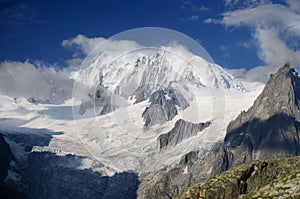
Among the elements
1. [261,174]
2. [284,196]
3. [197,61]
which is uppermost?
[197,61]

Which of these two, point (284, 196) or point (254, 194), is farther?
point (254, 194)

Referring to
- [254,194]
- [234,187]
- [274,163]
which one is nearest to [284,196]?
[254,194]

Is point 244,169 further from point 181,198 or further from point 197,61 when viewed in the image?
point 197,61

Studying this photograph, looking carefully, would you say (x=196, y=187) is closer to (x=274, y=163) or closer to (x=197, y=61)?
(x=274, y=163)

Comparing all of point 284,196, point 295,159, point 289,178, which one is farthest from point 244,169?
point 284,196

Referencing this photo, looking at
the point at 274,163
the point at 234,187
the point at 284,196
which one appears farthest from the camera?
the point at 274,163

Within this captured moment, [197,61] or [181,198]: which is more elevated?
[197,61]

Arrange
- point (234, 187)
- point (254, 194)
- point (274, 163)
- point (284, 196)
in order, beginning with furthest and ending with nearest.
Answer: point (274, 163) < point (234, 187) < point (254, 194) < point (284, 196)

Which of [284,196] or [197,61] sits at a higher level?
[197,61]

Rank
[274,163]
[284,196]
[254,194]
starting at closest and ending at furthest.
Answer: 1. [284,196]
2. [254,194]
3. [274,163]
